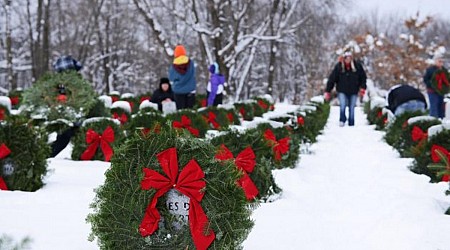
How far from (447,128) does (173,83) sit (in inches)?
333

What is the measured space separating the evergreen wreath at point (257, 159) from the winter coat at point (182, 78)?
26.6ft

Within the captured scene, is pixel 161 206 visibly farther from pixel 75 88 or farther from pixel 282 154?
pixel 75 88

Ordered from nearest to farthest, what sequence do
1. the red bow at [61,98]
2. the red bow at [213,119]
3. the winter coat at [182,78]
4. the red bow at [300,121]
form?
the red bow at [61,98]
the red bow at [300,121]
the red bow at [213,119]
the winter coat at [182,78]

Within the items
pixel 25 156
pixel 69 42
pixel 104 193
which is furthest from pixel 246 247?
pixel 69 42

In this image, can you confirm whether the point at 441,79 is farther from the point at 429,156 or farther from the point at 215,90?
the point at 429,156

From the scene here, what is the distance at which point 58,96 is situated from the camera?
24.4 ft

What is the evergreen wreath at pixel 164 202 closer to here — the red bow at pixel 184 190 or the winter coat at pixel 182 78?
the red bow at pixel 184 190

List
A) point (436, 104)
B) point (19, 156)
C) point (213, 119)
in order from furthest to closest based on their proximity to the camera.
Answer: point (436, 104)
point (213, 119)
point (19, 156)

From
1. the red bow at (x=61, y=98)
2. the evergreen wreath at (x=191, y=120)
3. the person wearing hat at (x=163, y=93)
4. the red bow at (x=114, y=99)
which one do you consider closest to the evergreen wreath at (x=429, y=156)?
the evergreen wreath at (x=191, y=120)

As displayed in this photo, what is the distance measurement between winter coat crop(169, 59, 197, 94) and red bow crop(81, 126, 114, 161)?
19.8ft

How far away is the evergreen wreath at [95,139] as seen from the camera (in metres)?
7.14

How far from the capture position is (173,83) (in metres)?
13.4

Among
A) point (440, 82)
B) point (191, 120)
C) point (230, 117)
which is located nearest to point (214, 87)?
point (230, 117)

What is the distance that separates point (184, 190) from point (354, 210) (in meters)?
2.18
